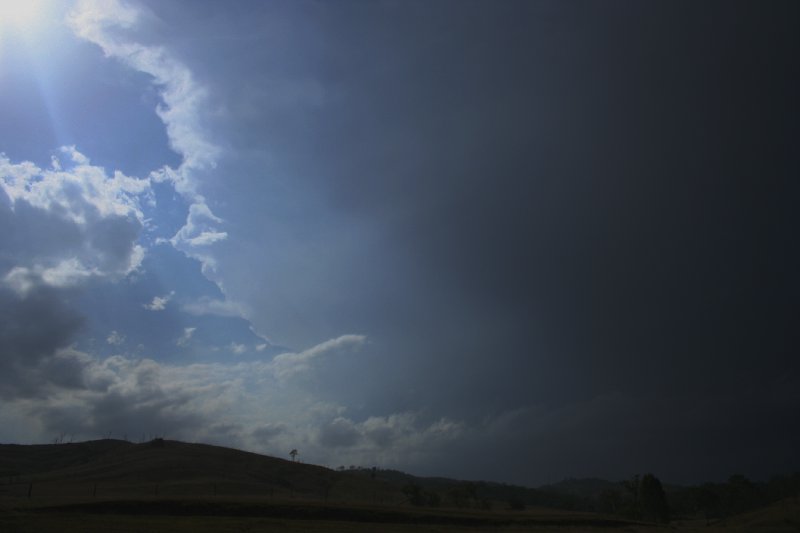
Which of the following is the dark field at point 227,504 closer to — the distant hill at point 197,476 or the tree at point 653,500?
the distant hill at point 197,476

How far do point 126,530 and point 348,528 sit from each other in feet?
78.4

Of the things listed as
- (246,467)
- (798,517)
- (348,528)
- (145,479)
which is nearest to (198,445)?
(246,467)

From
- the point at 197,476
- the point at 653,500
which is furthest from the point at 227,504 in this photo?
the point at 653,500

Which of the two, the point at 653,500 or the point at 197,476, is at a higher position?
the point at 197,476

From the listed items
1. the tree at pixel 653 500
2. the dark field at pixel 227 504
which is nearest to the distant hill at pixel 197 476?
the dark field at pixel 227 504

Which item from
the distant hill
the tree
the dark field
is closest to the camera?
the dark field

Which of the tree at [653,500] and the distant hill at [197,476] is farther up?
the distant hill at [197,476]

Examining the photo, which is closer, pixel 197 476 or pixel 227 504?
pixel 227 504

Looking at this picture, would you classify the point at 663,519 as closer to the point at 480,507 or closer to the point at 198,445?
the point at 480,507

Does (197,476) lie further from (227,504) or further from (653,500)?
(653,500)

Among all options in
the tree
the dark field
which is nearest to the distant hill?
the dark field

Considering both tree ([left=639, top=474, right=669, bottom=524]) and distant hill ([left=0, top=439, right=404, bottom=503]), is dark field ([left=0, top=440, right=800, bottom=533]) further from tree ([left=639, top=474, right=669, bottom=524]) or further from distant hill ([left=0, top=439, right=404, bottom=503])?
tree ([left=639, top=474, right=669, bottom=524])

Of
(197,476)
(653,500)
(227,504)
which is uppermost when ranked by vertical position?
(197,476)

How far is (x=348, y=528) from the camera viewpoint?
63219 millimetres
